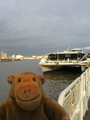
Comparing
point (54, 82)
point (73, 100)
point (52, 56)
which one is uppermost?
point (52, 56)

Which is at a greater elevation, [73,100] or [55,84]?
[73,100]

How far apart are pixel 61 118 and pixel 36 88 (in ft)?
1.37

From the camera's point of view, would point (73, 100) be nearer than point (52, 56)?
Yes

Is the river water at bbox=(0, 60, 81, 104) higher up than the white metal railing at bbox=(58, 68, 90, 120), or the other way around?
the white metal railing at bbox=(58, 68, 90, 120)

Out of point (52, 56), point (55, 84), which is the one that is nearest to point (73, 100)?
point (55, 84)

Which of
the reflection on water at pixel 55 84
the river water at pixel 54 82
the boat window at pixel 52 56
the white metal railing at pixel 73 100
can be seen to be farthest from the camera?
the boat window at pixel 52 56

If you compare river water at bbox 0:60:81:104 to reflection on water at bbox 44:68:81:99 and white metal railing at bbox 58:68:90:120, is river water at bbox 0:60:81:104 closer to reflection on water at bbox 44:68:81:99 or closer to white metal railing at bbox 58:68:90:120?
reflection on water at bbox 44:68:81:99

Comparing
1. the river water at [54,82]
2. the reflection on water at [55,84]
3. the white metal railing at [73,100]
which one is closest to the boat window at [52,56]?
the river water at [54,82]

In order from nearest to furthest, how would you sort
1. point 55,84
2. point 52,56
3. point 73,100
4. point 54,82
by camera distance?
point 73,100, point 55,84, point 54,82, point 52,56

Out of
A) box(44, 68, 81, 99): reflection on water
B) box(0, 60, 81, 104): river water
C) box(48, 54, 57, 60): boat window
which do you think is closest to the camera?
box(0, 60, 81, 104): river water

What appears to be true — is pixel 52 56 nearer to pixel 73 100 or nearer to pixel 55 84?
pixel 55 84

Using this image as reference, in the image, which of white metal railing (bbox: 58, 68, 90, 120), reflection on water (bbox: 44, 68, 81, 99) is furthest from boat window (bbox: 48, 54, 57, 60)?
white metal railing (bbox: 58, 68, 90, 120)

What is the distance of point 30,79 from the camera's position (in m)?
1.49

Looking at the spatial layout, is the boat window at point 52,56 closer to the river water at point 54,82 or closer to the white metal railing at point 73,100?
the river water at point 54,82
